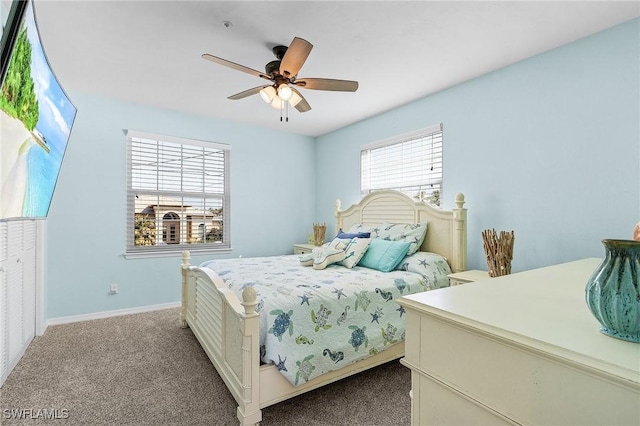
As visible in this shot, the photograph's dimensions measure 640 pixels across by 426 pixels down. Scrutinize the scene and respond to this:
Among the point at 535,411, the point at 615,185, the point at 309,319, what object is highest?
the point at 615,185

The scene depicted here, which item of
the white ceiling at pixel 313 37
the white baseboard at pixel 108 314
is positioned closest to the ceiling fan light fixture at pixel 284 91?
the white ceiling at pixel 313 37

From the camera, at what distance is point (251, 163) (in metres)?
4.59

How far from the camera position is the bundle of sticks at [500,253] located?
246cm

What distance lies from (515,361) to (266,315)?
1343 mm

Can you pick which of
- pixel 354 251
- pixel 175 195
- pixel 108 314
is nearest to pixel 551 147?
pixel 354 251

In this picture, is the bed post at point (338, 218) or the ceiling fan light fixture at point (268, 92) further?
the bed post at point (338, 218)

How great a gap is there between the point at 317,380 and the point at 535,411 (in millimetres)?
1477

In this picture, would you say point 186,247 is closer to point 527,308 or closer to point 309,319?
point 309,319

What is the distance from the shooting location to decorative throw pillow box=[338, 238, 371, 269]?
9.50ft

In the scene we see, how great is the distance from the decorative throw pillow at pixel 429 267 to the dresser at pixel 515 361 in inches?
61.8

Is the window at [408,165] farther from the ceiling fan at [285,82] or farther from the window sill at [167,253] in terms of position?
the window sill at [167,253]

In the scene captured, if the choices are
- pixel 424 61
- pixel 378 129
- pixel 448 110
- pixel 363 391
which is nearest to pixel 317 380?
pixel 363 391

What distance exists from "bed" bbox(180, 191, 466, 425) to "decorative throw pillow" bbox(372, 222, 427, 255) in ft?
0.29

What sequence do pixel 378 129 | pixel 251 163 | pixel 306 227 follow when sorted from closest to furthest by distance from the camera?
pixel 378 129 < pixel 251 163 < pixel 306 227
